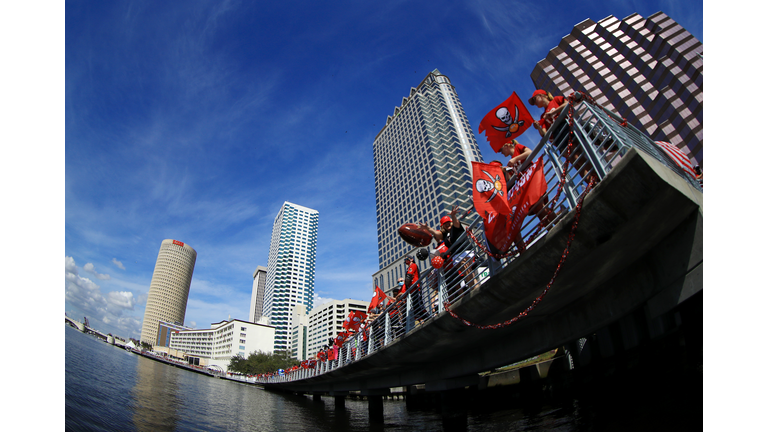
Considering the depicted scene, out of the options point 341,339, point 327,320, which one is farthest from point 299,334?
point 341,339

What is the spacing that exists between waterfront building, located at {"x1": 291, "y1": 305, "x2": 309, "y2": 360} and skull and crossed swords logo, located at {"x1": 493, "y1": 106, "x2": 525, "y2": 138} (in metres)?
140

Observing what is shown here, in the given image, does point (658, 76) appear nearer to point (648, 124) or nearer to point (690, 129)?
point (648, 124)

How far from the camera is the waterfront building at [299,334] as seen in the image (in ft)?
443

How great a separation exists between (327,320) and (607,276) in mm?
126837

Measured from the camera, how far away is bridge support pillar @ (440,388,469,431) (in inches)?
400

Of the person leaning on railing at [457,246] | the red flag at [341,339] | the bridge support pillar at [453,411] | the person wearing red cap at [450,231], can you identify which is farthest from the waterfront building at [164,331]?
the person leaning on railing at [457,246]

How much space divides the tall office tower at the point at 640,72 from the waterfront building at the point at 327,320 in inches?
3561

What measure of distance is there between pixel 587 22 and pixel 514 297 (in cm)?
7852

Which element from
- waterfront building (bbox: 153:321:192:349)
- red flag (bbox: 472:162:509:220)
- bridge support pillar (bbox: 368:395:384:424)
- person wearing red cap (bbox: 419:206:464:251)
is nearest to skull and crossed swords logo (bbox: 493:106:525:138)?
red flag (bbox: 472:162:509:220)

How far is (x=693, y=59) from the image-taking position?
44219 mm

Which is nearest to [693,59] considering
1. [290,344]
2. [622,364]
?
[622,364]

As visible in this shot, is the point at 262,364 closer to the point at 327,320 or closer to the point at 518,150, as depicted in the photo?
the point at 327,320

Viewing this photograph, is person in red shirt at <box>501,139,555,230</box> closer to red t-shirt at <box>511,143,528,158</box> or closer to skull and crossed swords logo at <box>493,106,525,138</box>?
red t-shirt at <box>511,143,528,158</box>

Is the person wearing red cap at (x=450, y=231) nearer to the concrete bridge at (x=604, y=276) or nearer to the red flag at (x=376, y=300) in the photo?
the concrete bridge at (x=604, y=276)
